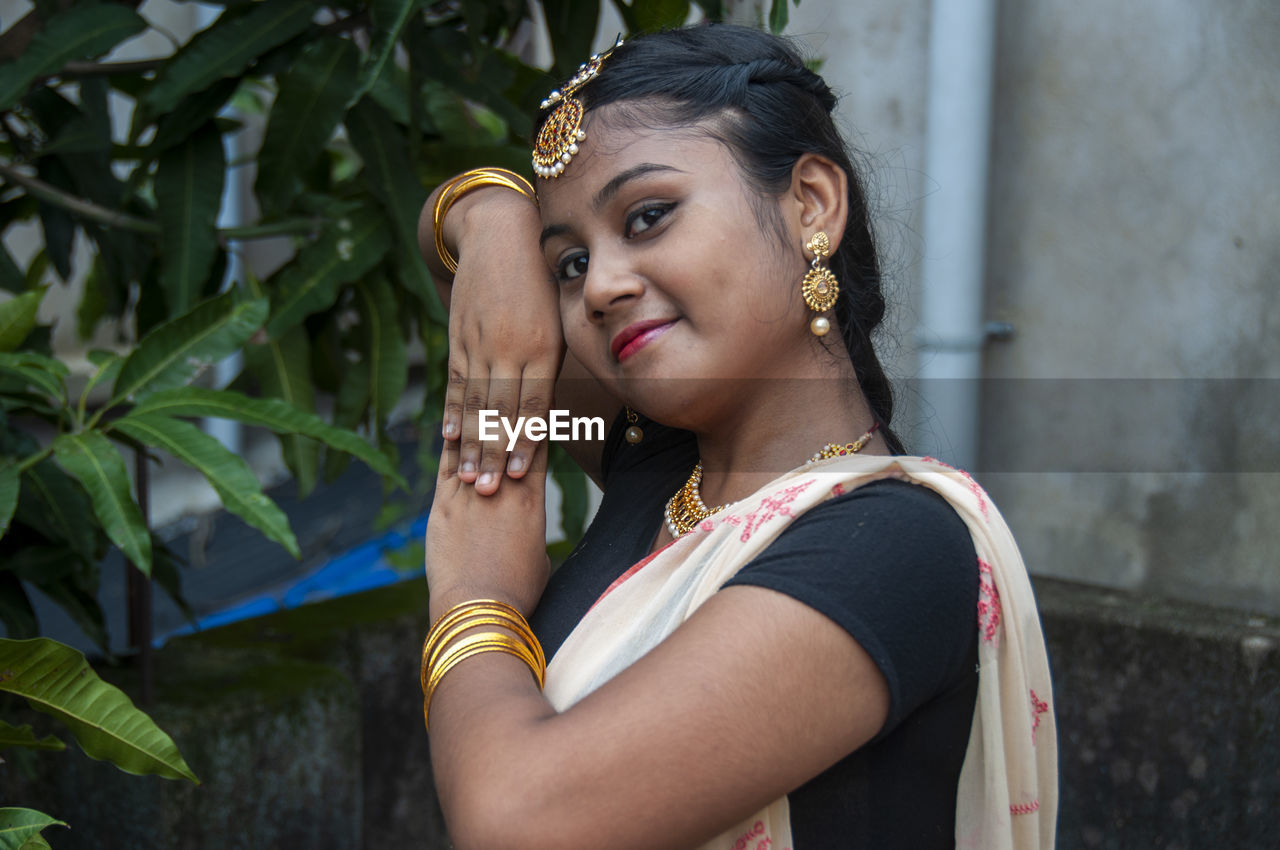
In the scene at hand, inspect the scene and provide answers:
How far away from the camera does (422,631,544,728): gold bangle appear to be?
3.76 feet

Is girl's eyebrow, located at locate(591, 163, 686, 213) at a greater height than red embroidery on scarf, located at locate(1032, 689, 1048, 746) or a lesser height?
greater

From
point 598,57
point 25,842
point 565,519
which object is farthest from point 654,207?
point 565,519

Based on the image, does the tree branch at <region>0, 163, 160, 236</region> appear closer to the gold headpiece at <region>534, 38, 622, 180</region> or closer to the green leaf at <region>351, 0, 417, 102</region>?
the green leaf at <region>351, 0, 417, 102</region>

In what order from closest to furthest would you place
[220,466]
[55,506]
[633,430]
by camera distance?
[633,430] < [220,466] < [55,506]

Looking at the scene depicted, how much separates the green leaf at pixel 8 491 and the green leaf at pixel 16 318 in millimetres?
198

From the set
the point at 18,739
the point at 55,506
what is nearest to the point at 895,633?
the point at 18,739

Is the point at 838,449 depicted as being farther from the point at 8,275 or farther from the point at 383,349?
the point at 8,275

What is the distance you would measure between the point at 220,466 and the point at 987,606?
3.70 ft

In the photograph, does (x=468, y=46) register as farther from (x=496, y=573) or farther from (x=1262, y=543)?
(x=1262, y=543)

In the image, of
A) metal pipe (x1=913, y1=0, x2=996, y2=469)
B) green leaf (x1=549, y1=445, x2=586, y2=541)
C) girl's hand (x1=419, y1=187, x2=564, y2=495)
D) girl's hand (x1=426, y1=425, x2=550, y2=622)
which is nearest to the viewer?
girl's hand (x1=426, y1=425, x2=550, y2=622)

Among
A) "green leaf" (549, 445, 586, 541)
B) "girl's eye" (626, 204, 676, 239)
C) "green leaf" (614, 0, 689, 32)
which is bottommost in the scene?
"green leaf" (549, 445, 586, 541)

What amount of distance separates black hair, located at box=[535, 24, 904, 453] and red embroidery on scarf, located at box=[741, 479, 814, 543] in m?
0.23

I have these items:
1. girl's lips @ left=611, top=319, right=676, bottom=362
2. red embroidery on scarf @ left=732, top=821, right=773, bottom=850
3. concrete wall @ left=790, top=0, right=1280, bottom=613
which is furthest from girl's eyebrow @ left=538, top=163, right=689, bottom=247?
concrete wall @ left=790, top=0, right=1280, bottom=613

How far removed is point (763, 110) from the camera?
4.02 ft
